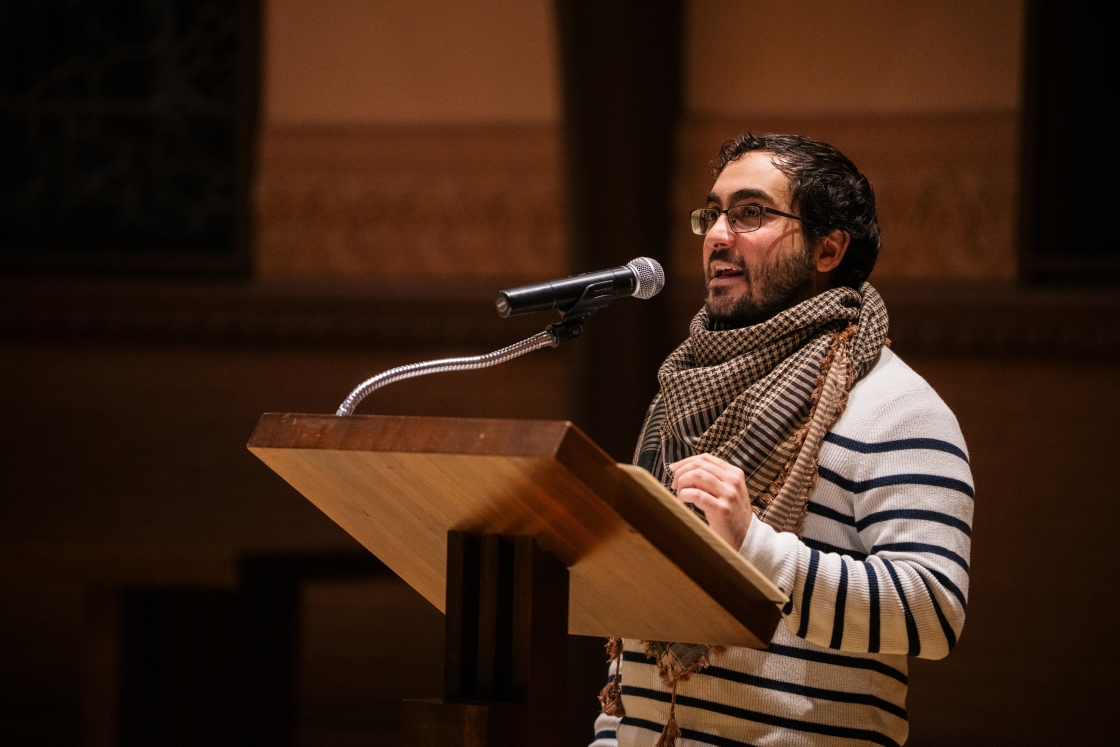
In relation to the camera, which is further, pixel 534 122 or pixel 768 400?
pixel 534 122

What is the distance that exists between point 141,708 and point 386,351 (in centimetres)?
145

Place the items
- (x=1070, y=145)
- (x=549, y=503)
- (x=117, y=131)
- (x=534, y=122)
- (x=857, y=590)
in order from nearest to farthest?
(x=549, y=503)
(x=857, y=590)
(x=1070, y=145)
(x=534, y=122)
(x=117, y=131)

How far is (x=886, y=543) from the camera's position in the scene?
1488 mm

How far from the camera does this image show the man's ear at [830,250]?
1.73m

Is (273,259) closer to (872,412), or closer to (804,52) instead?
(804,52)

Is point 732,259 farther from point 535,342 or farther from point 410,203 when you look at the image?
point 410,203

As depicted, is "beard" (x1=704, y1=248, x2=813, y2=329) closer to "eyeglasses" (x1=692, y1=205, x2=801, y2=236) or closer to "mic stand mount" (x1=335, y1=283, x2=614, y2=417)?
"eyeglasses" (x1=692, y1=205, x2=801, y2=236)

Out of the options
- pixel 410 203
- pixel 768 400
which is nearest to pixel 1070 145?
pixel 410 203

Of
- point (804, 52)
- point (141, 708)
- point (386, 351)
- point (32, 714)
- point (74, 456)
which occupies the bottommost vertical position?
point (32, 714)

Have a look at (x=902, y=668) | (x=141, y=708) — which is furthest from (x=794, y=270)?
(x=141, y=708)

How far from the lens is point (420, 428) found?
1.20m

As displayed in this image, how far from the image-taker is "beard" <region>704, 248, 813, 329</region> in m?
1.70

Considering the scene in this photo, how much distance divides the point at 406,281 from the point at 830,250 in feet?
9.31

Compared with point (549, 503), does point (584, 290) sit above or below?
above
